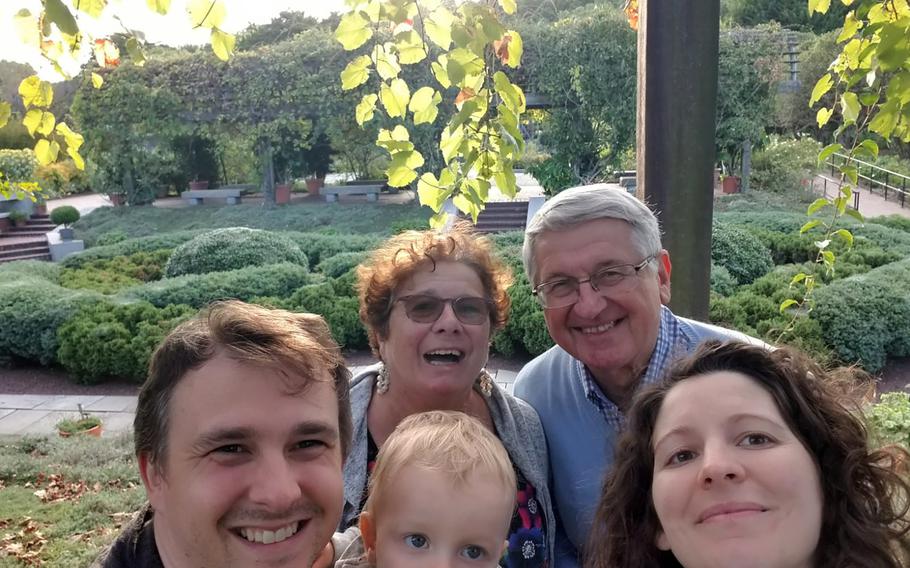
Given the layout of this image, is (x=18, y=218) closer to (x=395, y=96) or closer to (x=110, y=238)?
(x=110, y=238)

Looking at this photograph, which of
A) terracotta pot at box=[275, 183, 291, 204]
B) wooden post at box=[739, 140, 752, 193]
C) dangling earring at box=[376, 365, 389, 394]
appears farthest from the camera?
terracotta pot at box=[275, 183, 291, 204]

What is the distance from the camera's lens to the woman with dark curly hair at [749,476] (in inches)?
55.9

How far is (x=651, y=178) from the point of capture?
2148 mm

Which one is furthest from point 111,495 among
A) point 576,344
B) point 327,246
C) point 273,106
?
point 273,106

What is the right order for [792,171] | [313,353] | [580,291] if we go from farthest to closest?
[792,171], [580,291], [313,353]

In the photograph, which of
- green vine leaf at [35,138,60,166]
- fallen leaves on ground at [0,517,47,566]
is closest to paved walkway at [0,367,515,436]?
fallen leaves on ground at [0,517,47,566]

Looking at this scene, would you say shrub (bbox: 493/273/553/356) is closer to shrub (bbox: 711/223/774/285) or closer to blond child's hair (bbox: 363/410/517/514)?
shrub (bbox: 711/223/774/285)

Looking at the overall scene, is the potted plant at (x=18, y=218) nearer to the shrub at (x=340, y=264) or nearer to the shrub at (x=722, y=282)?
the shrub at (x=340, y=264)

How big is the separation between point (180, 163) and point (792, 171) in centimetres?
2298

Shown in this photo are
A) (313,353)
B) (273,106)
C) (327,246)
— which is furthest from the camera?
(273,106)

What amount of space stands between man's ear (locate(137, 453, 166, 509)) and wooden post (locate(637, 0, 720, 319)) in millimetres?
1572

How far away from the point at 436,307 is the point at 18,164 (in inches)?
921

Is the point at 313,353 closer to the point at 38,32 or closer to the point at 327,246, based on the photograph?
the point at 38,32

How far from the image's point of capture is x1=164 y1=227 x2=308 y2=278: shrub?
13.8 m
